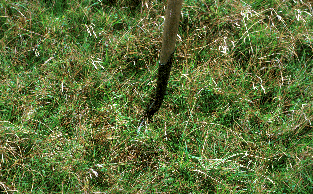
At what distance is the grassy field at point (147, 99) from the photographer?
2170 millimetres

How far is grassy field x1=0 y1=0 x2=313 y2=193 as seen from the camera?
217cm

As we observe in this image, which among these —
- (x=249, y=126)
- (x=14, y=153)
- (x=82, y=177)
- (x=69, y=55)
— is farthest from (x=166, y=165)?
(x=69, y=55)

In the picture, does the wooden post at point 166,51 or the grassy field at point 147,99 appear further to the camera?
the grassy field at point 147,99

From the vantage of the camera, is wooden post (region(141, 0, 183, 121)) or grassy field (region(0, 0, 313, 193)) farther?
grassy field (region(0, 0, 313, 193))

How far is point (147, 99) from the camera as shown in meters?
2.59

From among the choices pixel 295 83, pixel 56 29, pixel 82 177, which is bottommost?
pixel 82 177

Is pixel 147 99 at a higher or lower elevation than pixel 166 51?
lower

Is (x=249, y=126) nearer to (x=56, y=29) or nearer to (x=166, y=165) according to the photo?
(x=166, y=165)

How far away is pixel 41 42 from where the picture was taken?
2.84 metres

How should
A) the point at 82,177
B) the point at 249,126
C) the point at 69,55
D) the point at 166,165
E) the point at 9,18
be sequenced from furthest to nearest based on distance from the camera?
the point at 9,18, the point at 69,55, the point at 249,126, the point at 166,165, the point at 82,177

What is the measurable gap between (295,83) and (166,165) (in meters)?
1.44

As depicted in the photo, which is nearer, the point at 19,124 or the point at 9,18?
the point at 19,124

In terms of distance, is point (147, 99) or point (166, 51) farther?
point (147, 99)

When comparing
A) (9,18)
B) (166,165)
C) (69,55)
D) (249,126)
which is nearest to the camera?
(166,165)
